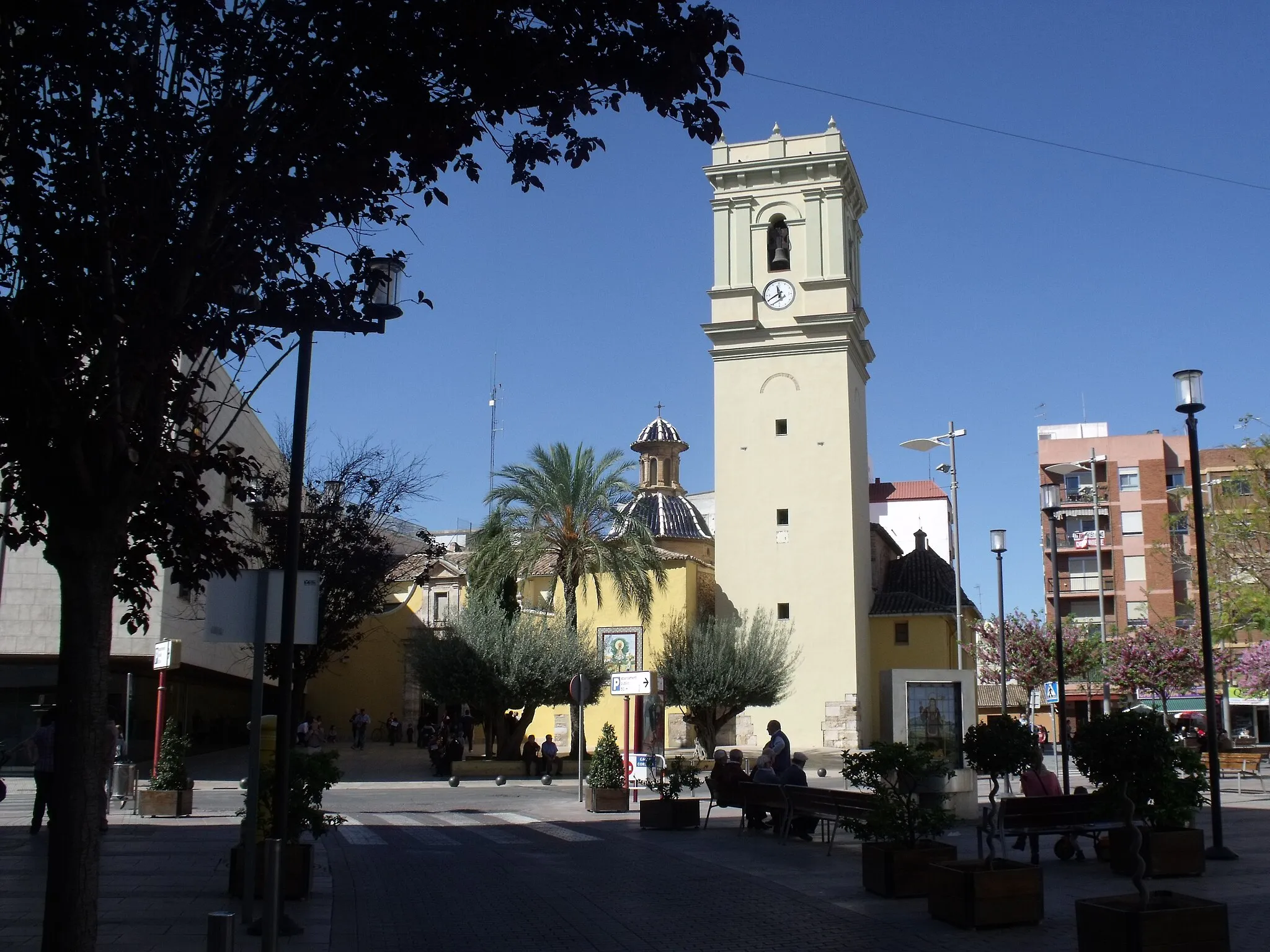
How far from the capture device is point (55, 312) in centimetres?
714

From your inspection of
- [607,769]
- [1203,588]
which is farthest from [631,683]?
[1203,588]

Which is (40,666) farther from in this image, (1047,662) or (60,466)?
(1047,662)

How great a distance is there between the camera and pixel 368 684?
5625 centimetres

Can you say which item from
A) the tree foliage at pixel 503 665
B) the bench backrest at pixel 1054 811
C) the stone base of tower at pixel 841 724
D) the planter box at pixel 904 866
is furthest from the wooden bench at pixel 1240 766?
the planter box at pixel 904 866

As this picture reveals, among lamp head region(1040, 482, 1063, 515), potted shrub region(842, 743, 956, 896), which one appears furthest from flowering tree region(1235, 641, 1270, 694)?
potted shrub region(842, 743, 956, 896)

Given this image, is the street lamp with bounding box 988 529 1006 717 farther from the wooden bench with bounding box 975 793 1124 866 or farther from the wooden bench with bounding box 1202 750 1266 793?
the wooden bench with bounding box 975 793 1124 866

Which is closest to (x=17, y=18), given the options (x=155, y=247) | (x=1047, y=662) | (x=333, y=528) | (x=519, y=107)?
(x=155, y=247)

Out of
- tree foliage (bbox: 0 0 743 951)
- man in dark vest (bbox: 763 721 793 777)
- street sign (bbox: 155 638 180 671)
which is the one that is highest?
tree foliage (bbox: 0 0 743 951)

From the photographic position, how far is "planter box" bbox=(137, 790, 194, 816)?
1897cm

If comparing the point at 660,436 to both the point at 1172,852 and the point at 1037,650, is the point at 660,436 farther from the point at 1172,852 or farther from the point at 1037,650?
the point at 1172,852

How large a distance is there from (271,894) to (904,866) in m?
6.04

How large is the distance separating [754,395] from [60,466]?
136 feet

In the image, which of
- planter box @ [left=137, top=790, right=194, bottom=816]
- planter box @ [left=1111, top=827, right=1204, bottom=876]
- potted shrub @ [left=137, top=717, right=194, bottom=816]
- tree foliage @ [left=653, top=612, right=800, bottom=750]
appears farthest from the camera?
tree foliage @ [left=653, top=612, right=800, bottom=750]

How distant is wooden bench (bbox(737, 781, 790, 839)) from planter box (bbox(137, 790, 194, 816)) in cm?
816
